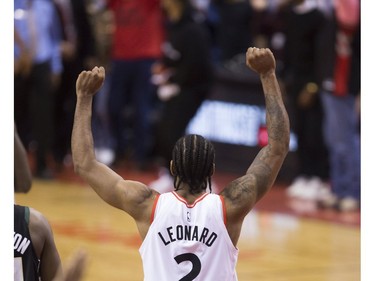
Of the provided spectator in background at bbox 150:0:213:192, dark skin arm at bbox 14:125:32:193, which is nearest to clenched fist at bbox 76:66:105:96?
dark skin arm at bbox 14:125:32:193

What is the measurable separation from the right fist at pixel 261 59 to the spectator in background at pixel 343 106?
6.32 metres

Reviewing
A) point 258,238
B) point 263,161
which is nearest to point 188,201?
point 263,161

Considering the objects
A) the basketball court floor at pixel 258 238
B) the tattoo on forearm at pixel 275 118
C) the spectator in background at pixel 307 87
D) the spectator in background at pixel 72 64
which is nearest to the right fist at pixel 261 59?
the tattoo on forearm at pixel 275 118

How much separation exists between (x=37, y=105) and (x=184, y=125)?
245cm

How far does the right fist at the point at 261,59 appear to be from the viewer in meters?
4.33

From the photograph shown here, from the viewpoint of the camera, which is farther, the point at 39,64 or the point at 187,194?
the point at 39,64

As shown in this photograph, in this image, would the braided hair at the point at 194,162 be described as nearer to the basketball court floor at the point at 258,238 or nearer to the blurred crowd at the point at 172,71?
the basketball court floor at the point at 258,238

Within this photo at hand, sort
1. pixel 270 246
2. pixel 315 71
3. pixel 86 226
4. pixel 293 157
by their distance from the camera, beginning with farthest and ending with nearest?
pixel 293 157, pixel 315 71, pixel 86 226, pixel 270 246

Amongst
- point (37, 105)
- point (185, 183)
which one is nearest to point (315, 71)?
point (37, 105)

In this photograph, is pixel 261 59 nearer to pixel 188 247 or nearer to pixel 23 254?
pixel 188 247

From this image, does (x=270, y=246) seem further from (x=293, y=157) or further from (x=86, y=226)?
(x=293, y=157)

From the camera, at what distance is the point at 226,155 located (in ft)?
46.4

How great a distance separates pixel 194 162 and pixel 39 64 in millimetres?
9339

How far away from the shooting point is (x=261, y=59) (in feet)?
14.3
